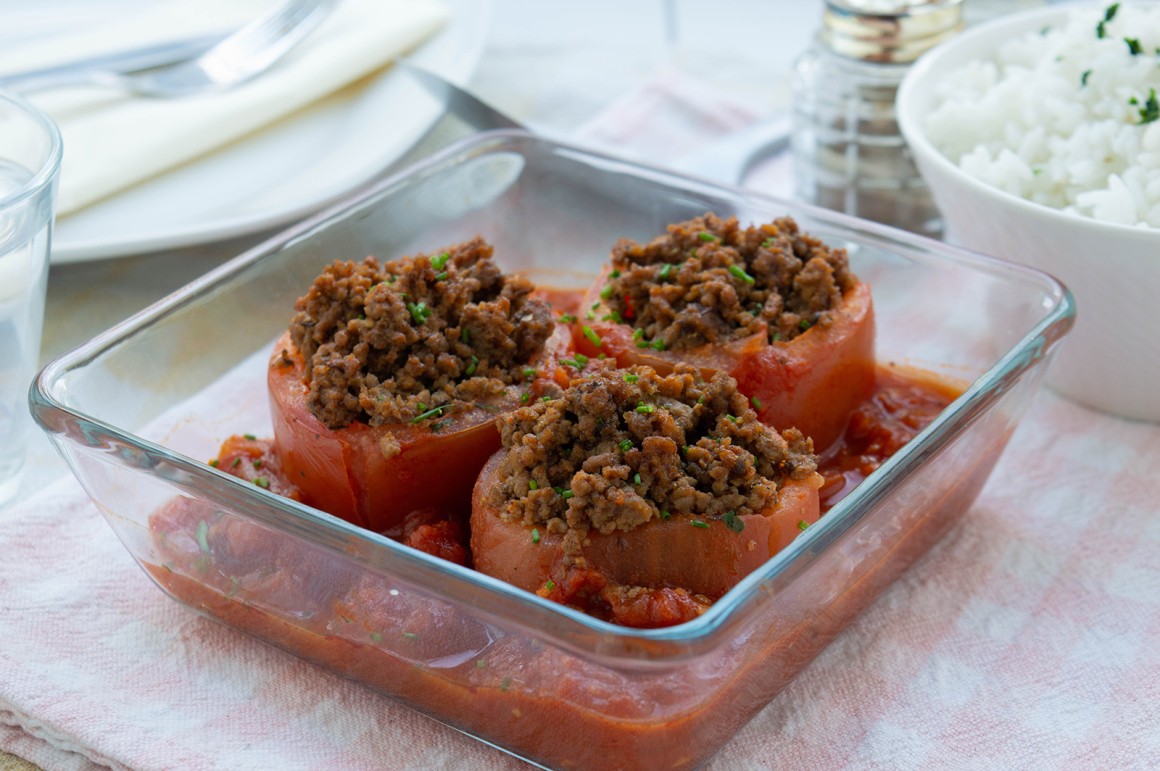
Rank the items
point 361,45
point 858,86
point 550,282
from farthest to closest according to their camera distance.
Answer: point 361,45
point 858,86
point 550,282

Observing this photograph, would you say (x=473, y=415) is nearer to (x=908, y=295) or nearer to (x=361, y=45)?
(x=908, y=295)

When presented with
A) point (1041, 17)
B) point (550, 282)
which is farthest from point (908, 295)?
point (1041, 17)

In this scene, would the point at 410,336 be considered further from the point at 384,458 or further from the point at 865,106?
the point at 865,106

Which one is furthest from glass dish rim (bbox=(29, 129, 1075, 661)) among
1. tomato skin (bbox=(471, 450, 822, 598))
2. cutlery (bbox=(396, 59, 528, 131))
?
cutlery (bbox=(396, 59, 528, 131))

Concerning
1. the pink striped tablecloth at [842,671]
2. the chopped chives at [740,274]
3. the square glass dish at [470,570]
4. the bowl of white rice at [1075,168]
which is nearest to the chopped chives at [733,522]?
the square glass dish at [470,570]

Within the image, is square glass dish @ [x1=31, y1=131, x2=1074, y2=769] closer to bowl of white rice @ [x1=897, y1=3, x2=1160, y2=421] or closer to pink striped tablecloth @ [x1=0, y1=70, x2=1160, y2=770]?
pink striped tablecloth @ [x1=0, y1=70, x2=1160, y2=770]

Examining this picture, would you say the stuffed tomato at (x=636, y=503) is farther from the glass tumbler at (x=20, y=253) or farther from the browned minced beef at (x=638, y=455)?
the glass tumbler at (x=20, y=253)
